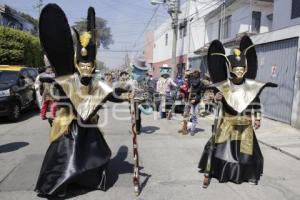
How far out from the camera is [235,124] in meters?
5.85

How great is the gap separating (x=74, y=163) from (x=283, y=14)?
12927 mm

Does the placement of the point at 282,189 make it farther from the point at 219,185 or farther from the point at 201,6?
the point at 201,6

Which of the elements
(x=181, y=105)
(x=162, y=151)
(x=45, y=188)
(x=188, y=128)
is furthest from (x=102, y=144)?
(x=181, y=105)

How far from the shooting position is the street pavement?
5211mm

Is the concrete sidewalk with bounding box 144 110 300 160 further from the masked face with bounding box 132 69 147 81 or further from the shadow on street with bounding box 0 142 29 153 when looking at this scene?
the shadow on street with bounding box 0 142 29 153

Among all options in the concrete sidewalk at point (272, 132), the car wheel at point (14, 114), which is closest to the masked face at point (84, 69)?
the concrete sidewalk at point (272, 132)

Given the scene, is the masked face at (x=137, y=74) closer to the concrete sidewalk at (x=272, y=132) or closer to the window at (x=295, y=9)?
the concrete sidewalk at (x=272, y=132)

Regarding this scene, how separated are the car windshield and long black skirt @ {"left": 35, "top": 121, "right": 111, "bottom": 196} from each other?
319 inches

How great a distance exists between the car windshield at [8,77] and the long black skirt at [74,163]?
8.10 m

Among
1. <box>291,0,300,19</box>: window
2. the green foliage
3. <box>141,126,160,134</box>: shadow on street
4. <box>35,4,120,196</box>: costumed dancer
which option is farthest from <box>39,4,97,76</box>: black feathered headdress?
the green foliage

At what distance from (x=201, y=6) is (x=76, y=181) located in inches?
1029

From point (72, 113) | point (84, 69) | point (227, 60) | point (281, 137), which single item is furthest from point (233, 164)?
point (281, 137)

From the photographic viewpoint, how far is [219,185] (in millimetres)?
5605

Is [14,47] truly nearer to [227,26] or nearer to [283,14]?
[227,26]
